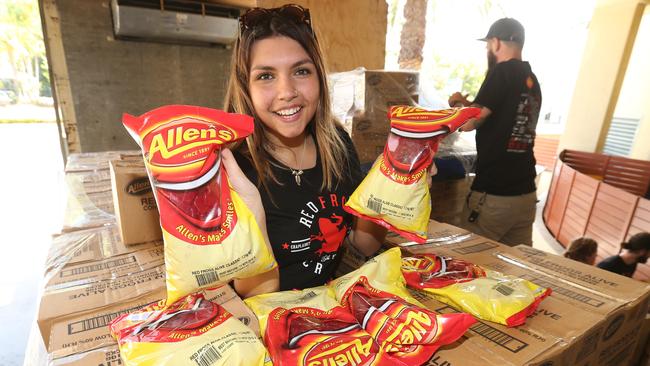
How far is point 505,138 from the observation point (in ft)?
7.31

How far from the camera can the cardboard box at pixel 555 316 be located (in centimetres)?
80

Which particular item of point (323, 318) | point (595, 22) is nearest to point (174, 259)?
point (323, 318)

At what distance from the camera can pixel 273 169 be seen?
1.16 meters

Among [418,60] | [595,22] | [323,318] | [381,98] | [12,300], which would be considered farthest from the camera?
[595,22]

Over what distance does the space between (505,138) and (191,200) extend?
2.12m

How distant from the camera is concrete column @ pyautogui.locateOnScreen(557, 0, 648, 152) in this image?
582 centimetres

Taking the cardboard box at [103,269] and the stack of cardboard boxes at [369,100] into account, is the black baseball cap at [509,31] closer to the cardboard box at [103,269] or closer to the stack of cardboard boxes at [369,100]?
the stack of cardboard boxes at [369,100]

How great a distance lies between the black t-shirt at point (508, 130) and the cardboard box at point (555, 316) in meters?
1.05

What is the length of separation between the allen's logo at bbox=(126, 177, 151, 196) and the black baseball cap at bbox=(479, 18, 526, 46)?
230 centimetres

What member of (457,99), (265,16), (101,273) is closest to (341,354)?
(101,273)

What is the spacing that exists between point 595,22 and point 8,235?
9585mm

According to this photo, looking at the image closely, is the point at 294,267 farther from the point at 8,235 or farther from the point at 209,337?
the point at 8,235

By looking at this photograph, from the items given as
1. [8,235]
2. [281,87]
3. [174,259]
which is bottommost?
[8,235]

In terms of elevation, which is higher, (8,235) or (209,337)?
(209,337)
